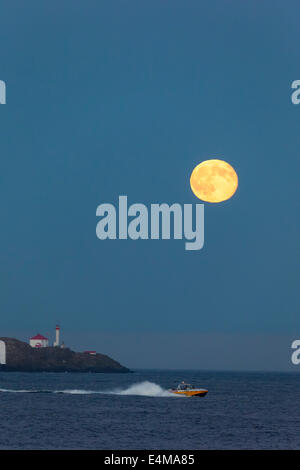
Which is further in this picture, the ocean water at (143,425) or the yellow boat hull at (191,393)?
the yellow boat hull at (191,393)

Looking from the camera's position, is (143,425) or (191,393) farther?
(191,393)

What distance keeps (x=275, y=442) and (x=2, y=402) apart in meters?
54.2

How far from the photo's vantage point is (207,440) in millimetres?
62031

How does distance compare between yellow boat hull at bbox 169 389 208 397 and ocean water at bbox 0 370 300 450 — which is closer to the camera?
ocean water at bbox 0 370 300 450
